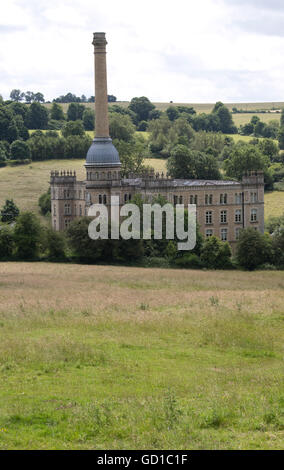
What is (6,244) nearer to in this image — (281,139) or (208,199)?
(208,199)

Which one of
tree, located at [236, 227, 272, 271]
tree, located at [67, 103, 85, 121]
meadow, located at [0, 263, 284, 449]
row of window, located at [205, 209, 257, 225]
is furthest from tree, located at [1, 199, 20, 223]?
tree, located at [67, 103, 85, 121]

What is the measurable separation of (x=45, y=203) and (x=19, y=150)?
112ft

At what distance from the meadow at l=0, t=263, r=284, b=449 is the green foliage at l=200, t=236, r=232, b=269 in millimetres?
26055

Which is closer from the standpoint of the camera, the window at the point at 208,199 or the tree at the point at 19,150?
the window at the point at 208,199

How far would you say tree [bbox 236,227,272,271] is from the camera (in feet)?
254

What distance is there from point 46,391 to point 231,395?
5736 millimetres

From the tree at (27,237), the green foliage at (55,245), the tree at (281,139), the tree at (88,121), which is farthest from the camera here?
the tree at (88,121)

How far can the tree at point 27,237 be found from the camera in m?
79.0

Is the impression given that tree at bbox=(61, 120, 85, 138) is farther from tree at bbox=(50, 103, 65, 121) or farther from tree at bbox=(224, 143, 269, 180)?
tree at bbox=(224, 143, 269, 180)

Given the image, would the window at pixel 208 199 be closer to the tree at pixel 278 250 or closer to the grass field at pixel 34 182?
the tree at pixel 278 250

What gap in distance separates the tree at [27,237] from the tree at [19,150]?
2603 inches

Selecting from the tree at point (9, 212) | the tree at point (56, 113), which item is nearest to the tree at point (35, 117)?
the tree at point (56, 113)

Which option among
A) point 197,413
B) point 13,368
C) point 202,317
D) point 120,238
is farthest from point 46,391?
point 120,238
